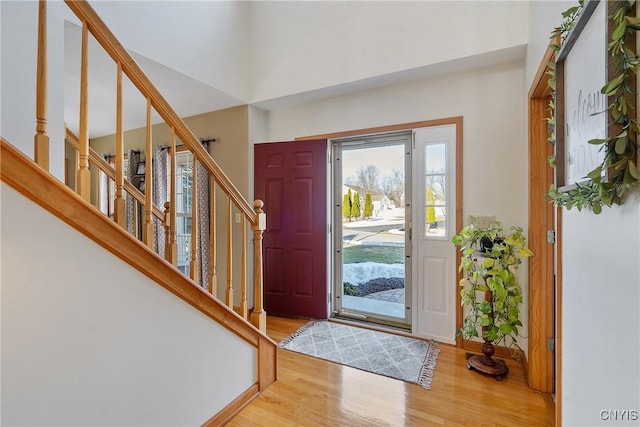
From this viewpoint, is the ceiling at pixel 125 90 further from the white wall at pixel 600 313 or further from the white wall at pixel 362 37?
the white wall at pixel 600 313

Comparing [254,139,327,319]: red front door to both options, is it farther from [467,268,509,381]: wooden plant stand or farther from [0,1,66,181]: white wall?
[0,1,66,181]: white wall

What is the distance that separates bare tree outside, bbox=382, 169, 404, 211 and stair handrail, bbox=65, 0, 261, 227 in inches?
66.4

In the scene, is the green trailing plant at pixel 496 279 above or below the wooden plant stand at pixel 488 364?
above

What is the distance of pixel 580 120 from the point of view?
97 cm

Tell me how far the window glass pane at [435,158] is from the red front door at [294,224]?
1.05 m

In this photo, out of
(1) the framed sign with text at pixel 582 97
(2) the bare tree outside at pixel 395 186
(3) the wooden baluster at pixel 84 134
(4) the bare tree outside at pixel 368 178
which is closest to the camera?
(1) the framed sign with text at pixel 582 97

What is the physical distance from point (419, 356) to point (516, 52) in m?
2.55

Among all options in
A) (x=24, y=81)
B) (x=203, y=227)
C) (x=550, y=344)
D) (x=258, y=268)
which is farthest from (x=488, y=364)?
(x=24, y=81)

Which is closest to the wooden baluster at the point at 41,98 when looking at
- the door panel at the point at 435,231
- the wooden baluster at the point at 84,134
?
the wooden baluster at the point at 84,134

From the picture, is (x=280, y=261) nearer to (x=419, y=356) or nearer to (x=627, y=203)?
(x=419, y=356)

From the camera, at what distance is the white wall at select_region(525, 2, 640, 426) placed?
2.29 ft

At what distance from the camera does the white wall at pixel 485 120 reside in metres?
2.38

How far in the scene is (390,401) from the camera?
1891 mm

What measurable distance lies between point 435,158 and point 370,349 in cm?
184
